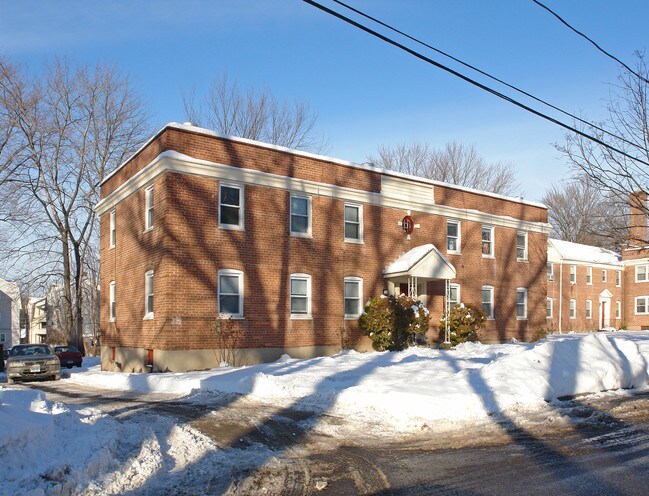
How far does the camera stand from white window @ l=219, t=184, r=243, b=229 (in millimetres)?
20156

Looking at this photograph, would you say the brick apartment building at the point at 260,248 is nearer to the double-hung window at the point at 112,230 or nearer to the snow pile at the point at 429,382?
the double-hung window at the point at 112,230

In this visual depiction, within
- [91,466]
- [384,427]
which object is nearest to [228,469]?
[91,466]

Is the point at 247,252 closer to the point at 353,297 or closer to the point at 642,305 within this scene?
the point at 353,297

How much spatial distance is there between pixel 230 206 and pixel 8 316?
54.4 m

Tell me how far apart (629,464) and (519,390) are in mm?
4802

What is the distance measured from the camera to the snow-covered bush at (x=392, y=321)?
74.6 ft

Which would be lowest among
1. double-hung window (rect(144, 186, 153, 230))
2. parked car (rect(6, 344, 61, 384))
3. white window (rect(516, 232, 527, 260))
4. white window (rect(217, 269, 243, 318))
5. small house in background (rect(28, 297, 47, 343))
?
small house in background (rect(28, 297, 47, 343))

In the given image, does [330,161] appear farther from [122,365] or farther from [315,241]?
[122,365]

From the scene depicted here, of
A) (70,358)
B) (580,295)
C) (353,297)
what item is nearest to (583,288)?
(580,295)

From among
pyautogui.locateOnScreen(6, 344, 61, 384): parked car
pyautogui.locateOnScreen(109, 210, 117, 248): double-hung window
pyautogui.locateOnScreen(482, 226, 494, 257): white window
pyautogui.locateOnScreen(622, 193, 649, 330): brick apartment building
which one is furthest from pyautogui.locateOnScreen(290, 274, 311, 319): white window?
pyautogui.locateOnScreen(622, 193, 649, 330): brick apartment building

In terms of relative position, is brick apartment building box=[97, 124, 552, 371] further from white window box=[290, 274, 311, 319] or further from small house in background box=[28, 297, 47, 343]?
small house in background box=[28, 297, 47, 343]

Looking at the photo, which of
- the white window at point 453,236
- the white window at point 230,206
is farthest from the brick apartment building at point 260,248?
the white window at point 453,236

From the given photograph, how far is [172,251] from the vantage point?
1892cm

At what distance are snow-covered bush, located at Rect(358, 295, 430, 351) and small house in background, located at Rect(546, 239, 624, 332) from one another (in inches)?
983
